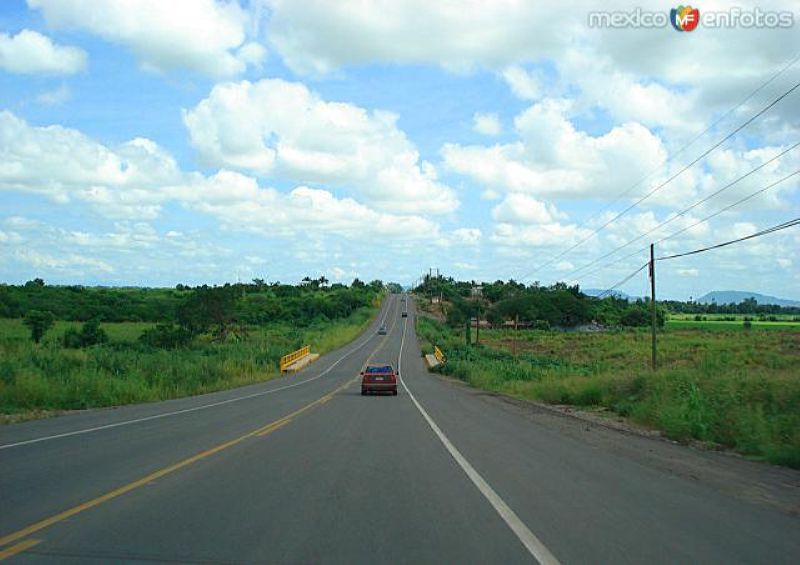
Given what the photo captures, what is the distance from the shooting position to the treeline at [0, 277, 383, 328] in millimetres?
80938

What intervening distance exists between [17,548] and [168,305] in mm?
123480

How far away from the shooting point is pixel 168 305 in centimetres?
12456

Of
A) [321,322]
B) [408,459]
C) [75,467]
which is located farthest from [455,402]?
[321,322]

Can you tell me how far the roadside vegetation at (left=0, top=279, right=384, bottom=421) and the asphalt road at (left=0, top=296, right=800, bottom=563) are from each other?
8.80 m

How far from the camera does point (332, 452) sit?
13.4 m

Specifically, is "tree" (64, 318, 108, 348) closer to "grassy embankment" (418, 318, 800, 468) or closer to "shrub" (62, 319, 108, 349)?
"shrub" (62, 319, 108, 349)

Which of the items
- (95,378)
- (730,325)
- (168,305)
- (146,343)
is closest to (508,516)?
(95,378)

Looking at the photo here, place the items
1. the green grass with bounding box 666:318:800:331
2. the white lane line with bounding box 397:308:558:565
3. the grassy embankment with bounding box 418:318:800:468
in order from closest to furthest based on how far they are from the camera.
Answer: the white lane line with bounding box 397:308:558:565, the grassy embankment with bounding box 418:318:800:468, the green grass with bounding box 666:318:800:331

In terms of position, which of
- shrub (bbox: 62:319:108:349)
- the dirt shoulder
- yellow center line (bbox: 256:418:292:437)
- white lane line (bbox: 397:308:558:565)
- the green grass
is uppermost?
the green grass

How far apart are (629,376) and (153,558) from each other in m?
23.7

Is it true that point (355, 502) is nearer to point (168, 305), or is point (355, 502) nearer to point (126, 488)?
point (126, 488)

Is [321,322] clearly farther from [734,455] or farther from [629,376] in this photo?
[734,455]

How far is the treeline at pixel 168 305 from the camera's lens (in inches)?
3187

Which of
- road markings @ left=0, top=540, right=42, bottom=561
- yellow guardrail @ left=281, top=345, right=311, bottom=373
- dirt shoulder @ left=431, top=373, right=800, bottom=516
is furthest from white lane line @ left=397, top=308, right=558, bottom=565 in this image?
yellow guardrail @ left=281, top=345, right=311, bottom=373
